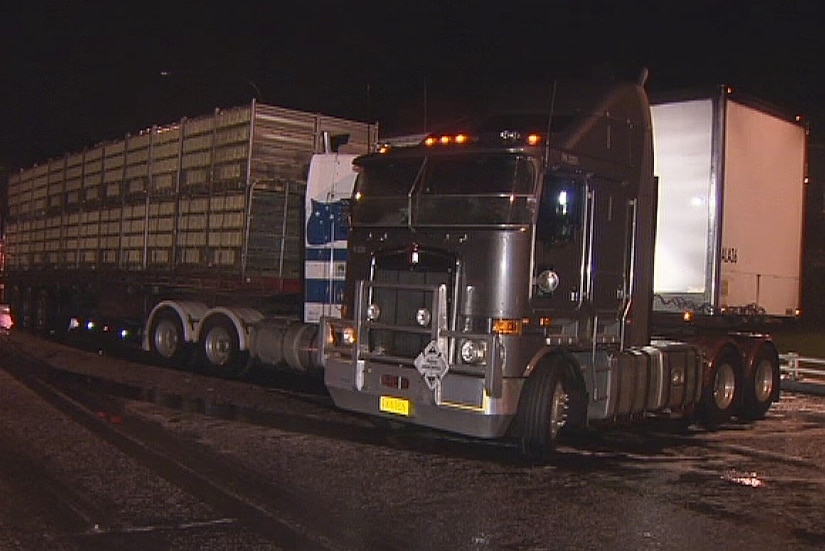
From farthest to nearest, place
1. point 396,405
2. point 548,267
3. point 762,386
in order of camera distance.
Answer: point 762,386 → point 396,405 → point 548,267

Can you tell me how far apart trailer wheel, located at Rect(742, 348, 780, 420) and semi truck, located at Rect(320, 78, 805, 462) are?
990 mm

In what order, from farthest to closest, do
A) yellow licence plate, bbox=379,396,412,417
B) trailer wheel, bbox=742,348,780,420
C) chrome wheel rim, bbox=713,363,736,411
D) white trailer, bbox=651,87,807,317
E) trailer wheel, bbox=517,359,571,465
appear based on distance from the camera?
trailer wheel, bbox=742,348,780,420 < chrome wheel rim, bbox=713,363,736,411 < white trailer, bbox=651,87,807,317 < yellow licence plate, bbox=379,396,412,417 < trailer wheel, bbox=517,359,571,465

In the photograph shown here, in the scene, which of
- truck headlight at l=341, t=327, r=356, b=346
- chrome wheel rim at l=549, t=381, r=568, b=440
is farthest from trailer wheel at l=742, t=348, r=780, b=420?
truck headlight at l=341, t=327, r=356, b=346

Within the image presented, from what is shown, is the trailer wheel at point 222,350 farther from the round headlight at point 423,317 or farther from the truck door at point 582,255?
the truck door at point 582,255

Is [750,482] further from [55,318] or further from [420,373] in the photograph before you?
[55,318]

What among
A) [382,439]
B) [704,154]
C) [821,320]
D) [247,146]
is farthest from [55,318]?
[821,320]

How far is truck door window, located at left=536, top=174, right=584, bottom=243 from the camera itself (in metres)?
9.55

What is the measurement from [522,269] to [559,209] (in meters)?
0.85

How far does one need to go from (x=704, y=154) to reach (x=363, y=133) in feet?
22.7

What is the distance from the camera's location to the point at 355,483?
8430 mm

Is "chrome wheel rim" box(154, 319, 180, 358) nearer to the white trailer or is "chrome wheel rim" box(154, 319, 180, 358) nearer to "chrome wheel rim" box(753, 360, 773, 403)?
the white trailer

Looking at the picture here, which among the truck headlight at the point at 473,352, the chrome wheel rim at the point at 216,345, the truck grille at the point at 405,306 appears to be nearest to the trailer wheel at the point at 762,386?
the truck headlight at the point at 473,352

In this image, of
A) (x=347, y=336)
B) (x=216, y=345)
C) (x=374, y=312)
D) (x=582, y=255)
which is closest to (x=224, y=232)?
(x=216, y=345)

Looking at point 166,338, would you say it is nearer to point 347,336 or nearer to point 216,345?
point 216,345
